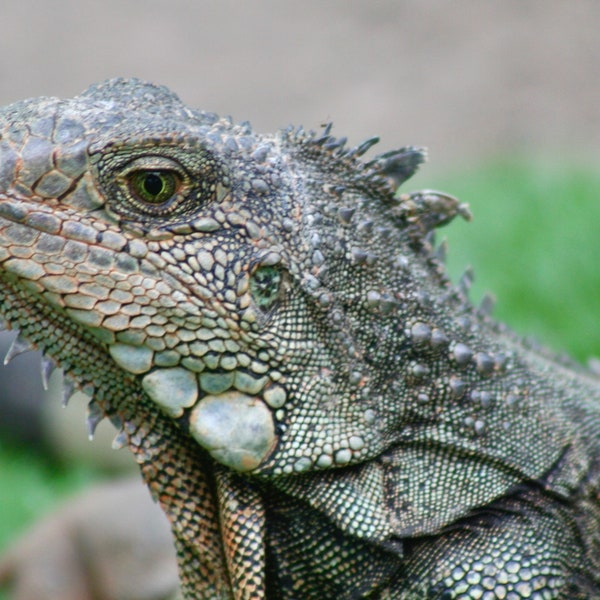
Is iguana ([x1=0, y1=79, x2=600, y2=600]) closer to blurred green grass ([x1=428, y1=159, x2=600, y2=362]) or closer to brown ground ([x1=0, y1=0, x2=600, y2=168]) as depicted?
blurred green grass ([x1=428, y1=159, x2=600, y2=362])

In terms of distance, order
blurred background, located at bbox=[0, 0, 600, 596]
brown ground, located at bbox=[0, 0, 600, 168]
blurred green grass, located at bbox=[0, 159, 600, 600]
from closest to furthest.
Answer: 1. blurred green grass, located at bbox=[0, 159, 600, 600]
2. blurred background, located at bbox=[0, 0, 600, 596]
3. brown ground, located at bbox=[0, 0, 600, 168]

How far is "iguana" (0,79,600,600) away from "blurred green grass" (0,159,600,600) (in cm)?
377

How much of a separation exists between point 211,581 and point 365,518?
0.52 m

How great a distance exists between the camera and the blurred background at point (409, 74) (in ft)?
32.2

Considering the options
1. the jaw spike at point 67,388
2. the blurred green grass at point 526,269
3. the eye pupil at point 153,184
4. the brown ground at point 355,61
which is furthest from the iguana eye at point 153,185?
the brown ground at point 355,61

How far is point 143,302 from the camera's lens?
2.81 m

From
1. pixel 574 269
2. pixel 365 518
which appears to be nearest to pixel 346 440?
pixel 365 518

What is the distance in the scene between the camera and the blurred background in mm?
9805

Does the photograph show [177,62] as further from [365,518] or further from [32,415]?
[365,518]

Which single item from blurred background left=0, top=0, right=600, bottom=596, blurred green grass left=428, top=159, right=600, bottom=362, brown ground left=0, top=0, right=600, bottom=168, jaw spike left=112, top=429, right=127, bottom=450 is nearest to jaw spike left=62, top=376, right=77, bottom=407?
jaw spike left=112, top=429, right=127, bottom=450

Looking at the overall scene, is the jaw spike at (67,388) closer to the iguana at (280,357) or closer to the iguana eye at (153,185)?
the iguana at (280,357)

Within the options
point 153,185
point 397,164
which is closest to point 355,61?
point 397,164

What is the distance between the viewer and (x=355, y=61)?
16.6 meters

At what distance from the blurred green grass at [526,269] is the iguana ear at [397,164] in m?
3.74
